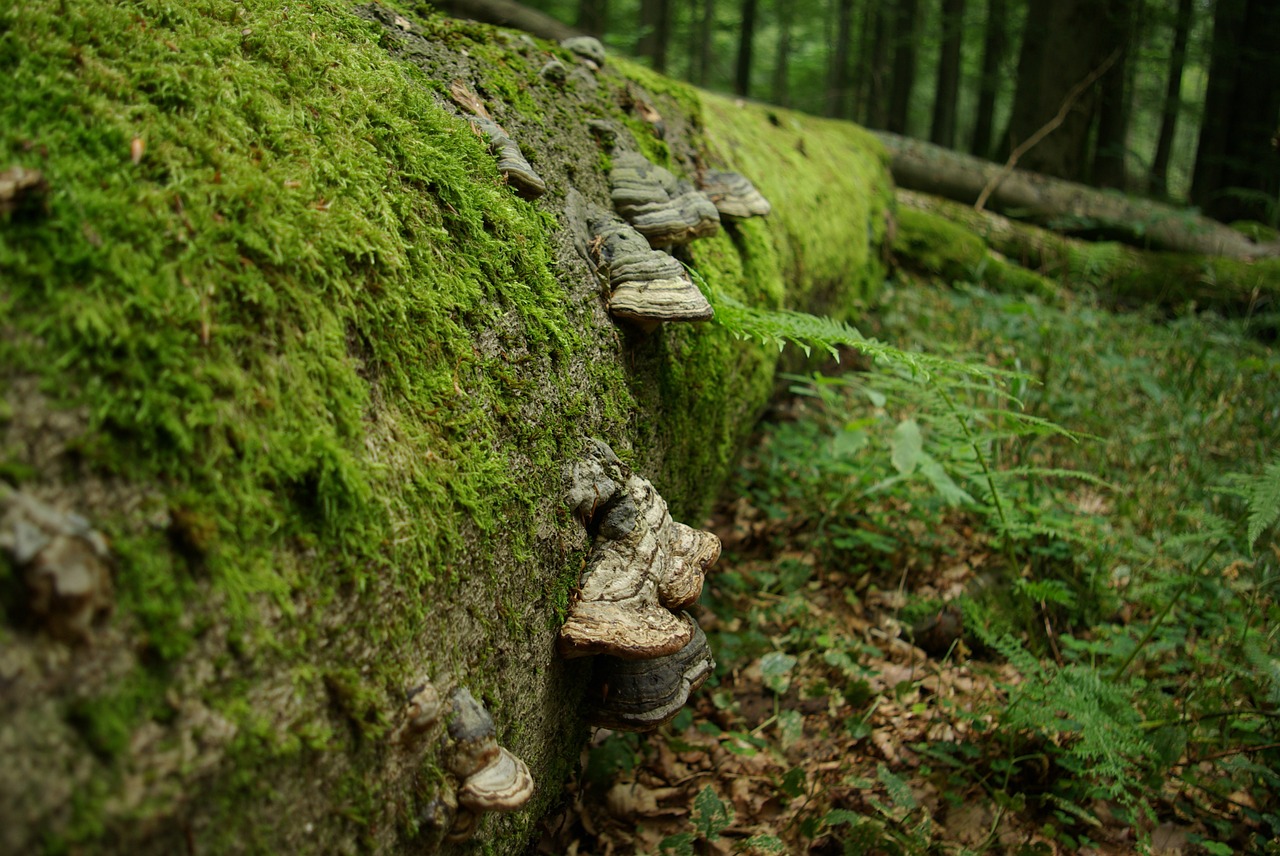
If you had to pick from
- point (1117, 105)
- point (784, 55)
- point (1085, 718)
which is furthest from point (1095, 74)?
point (784, 55)

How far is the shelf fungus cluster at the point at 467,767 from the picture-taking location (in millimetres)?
1561

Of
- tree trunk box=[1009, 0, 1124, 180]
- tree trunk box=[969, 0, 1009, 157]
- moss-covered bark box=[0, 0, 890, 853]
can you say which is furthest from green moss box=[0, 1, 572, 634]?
tree trunk box=[969, 0, 1009, 157]

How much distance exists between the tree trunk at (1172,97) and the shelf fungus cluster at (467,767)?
18.3m

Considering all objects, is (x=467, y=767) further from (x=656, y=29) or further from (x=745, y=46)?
(x=745, y=46)

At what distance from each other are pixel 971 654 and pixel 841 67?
83.3 feet

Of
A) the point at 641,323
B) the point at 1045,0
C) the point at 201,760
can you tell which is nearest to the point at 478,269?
the point at 641,323

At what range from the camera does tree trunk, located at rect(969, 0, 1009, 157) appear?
18.4 m

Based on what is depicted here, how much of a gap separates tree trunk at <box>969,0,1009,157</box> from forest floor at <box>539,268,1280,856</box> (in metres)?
15.4

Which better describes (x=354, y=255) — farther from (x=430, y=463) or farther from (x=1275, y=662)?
(x=1275, y=662)

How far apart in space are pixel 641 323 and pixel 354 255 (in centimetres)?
126

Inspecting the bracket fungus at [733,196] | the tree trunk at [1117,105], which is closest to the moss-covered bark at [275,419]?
the bracket fungus at [733,196]

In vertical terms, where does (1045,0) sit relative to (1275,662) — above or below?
above

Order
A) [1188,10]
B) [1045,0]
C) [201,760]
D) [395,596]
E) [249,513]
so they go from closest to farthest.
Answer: [201,760] < [249,513] < [395,596] < [1045,0] < [1188,10]

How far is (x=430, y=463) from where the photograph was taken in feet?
5.73
